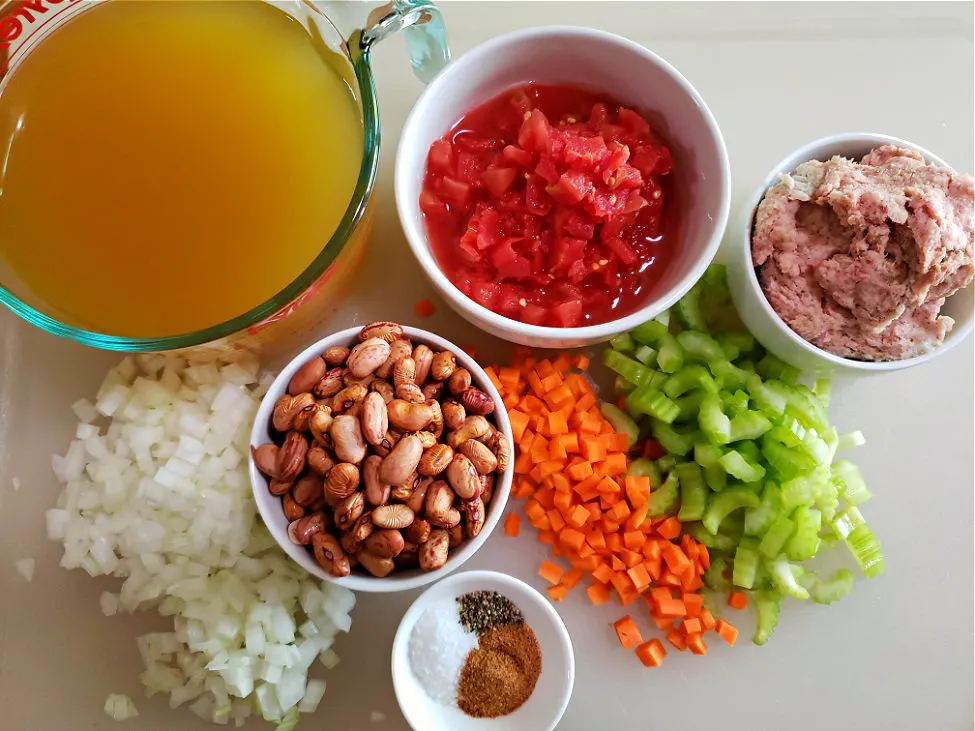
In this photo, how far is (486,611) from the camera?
1444 millimetres

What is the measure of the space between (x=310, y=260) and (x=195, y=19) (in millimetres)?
512

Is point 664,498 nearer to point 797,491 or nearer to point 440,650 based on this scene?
point 797,491

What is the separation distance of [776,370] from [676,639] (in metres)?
0.57

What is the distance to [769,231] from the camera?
4.65ft

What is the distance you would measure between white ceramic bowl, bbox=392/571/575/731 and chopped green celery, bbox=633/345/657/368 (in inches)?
19.8

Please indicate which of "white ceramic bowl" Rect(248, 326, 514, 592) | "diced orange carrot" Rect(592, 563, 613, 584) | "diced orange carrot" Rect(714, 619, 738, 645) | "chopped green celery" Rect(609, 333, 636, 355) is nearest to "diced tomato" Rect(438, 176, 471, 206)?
"white ceramic bowl" Rect(248, 326, 514, 592)

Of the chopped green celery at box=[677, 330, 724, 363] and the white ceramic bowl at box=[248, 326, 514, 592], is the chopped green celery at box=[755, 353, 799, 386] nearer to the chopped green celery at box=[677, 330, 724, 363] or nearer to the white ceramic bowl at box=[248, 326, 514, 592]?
the chopped green celery at box=[677, 330, 724, 363]

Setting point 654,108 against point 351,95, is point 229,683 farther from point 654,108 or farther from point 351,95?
point 654,108

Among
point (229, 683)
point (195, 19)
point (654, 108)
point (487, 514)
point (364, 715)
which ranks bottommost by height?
point (364, 715)

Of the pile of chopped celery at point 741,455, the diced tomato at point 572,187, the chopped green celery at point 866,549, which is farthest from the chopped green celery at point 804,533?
the diced tomato at point 572,187

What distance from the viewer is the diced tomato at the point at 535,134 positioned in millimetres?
1357

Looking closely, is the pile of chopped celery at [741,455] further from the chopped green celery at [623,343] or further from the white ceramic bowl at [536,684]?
the white ceramic bowl at [536,684]

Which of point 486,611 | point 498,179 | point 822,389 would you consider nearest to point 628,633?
point 486,611

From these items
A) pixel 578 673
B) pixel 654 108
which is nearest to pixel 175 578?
pixel 578 673
